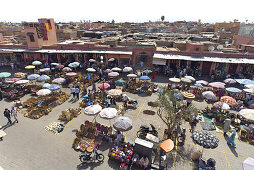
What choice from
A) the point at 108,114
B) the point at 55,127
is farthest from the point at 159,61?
the point at 55,127

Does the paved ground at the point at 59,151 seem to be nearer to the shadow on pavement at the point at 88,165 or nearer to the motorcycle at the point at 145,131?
the shadow on pavement at the point at 88,165

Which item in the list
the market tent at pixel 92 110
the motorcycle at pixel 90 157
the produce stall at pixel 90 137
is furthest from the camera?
the market tent at pixel 92 110

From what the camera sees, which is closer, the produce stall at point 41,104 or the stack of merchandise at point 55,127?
the stack of merchandise at point 55,127

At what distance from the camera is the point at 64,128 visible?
43.0 ft

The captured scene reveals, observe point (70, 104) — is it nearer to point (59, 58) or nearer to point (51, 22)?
point (59, 58)

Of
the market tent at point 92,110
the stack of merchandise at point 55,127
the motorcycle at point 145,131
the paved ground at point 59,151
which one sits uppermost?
the market tent at point 92,110

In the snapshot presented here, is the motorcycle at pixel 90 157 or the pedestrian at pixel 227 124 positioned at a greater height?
the pedestrian at pixel 227 124

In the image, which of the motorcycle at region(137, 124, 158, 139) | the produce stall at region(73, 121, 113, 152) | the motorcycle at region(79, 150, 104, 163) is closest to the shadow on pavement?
the motorcycle at region(79, 150, 104, 163)

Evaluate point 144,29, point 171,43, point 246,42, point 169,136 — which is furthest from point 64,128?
point 144,29

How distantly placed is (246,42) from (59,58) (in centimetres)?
3662

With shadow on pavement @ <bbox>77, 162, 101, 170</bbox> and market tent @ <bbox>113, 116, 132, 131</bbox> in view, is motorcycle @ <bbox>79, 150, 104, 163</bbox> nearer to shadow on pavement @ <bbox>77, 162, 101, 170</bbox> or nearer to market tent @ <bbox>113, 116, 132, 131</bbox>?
shadow on pavement @ <bbox>77, 162, 101, 170</bbox>

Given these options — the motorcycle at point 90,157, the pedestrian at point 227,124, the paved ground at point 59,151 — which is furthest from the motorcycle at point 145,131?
the pedestrian at point 227,124

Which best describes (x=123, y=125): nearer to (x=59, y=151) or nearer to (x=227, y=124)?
(x=59, y=151)

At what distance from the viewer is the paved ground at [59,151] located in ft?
32.0
